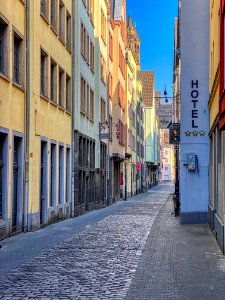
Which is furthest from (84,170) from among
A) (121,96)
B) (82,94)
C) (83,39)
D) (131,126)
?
(131,126)

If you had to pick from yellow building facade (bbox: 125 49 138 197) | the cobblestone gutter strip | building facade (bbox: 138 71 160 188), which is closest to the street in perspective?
the cobblestone gutter strip

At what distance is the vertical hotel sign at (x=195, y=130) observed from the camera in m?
24.1

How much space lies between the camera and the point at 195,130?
2423 centimetres

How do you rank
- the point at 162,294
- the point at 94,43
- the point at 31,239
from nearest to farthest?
the point at 162,294 → the point at 31,239 → the point at 94,43

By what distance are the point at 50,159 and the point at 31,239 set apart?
7.04 meters

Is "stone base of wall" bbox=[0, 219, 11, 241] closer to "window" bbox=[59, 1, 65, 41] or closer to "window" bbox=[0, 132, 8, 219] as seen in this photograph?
"window" bbox=[0, 132, 8, 219]

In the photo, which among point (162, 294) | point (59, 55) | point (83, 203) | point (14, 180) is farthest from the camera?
point (83, 203)

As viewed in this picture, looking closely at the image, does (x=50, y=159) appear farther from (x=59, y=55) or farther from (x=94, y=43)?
(x=94, y=43)

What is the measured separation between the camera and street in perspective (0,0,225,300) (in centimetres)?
1080

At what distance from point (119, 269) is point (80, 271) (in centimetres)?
77

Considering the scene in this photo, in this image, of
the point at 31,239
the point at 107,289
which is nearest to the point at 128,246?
the point at 31,239

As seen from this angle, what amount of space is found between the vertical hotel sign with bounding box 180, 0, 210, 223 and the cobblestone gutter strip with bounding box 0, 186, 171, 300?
6.33 m

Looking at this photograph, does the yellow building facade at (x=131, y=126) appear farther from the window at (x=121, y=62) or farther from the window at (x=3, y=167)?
the window at (x=3, y=167)

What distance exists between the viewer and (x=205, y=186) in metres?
24.2
